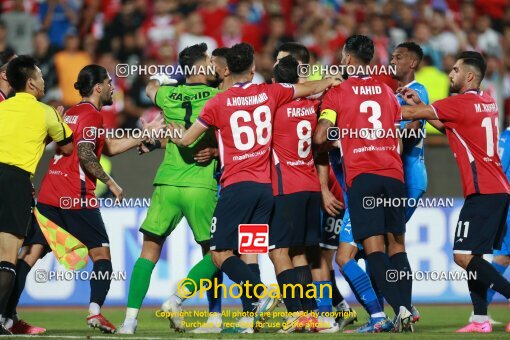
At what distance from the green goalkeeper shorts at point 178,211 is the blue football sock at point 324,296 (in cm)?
126

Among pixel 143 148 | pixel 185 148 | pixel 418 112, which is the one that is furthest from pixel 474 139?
pixel 143 148

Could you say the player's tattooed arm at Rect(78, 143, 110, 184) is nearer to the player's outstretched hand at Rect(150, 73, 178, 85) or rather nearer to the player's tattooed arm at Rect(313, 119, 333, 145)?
the player's outstretched hand at Rect(150, 73, 178, 85)

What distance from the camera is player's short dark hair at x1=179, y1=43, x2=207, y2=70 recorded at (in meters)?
10.1

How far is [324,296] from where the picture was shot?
397 inches

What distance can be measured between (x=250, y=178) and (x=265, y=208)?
12.8 inches

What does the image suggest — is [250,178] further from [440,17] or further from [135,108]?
[440,17]

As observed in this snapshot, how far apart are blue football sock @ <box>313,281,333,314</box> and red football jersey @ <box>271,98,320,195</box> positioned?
1.05 metres

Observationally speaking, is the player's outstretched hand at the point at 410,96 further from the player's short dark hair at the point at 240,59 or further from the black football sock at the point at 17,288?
the black football sock at the point at 17,288

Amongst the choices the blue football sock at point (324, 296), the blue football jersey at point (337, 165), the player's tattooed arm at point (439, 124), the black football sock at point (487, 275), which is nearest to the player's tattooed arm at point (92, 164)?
the blue football sock at point (324, 296)

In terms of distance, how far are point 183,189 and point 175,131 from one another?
0.58 m

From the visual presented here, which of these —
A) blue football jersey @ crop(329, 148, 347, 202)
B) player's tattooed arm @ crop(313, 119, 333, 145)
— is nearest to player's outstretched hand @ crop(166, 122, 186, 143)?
player's tattooed arm @ crop(313, 119, 333, 145)

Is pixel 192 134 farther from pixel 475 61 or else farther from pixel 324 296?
pixel 475 61

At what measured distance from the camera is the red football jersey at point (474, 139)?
376 inches

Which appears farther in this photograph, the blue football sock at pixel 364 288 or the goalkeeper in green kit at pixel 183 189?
the goalkeeper in green kit at pixel 183 189
